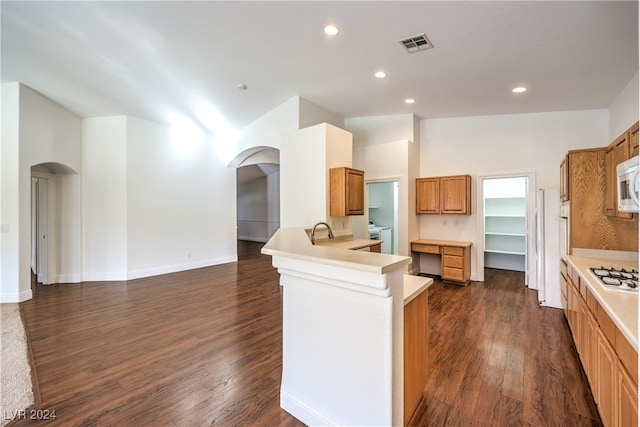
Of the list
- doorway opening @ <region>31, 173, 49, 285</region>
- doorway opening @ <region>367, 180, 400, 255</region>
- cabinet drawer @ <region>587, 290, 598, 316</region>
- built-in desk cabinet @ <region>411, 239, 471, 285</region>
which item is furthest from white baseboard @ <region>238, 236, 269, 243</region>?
cabinet drawer @ <region>587, 290, 598, 316</region>

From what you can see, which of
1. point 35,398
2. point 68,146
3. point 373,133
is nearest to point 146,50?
point 68,146

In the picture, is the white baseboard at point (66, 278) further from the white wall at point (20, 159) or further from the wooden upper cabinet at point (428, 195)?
the wooden upper cabinet at point (428, 195)

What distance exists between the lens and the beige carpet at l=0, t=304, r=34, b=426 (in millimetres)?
2088

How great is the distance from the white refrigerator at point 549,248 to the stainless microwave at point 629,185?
2.01 meters

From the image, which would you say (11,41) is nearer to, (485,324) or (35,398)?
(35,398)

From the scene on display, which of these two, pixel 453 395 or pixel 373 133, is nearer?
pixel 453 395

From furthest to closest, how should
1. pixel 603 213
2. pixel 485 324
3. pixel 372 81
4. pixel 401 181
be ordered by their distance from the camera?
pixel 401 181 → pixel 372 81 → pixel 485 324 → pixel 603 213

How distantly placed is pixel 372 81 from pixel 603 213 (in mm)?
3141

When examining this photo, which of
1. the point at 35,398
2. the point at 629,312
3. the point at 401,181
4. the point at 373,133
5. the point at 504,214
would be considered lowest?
the point at 35,398

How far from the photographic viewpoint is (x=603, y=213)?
2.96 meters

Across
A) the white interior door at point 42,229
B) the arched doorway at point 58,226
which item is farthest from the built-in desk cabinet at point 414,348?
the white interior door at point 42,229

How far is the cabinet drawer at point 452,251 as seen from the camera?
17.3ft

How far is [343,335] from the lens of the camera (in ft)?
5.11

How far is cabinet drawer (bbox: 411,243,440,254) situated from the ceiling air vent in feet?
11.5
